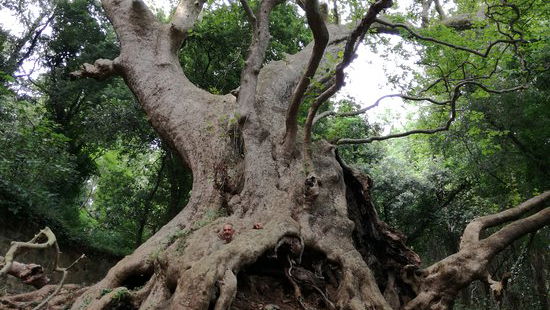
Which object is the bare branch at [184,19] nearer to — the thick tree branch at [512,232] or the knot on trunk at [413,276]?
the knot on trunk at [413,276]

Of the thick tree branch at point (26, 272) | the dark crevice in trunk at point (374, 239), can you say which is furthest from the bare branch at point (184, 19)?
the thick tree branch at point (26, 272)

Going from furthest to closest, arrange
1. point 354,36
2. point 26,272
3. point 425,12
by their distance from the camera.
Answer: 1. point 425,12
2. point 354,36
3. point 26,272

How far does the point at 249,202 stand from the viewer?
13.7 ft

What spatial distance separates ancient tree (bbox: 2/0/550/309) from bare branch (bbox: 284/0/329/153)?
0.01 metres

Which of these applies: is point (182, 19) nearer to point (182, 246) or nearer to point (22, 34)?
point (182, 246)

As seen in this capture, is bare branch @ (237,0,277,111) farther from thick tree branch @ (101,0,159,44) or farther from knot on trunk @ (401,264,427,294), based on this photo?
knot on trunk @ (401,264,427,294)

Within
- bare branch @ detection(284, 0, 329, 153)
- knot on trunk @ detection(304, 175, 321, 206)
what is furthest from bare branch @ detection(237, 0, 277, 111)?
knot on trunk @ detection(304, 175, 321, 206)

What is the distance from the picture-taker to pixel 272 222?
12.2 ft

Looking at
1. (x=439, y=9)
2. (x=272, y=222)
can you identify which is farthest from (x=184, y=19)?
(x=439, y=9)

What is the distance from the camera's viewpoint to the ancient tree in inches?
131

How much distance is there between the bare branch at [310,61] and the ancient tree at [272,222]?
0.04 ft

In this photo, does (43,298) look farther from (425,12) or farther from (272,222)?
(425,12)

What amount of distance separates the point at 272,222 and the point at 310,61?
58.3 inches

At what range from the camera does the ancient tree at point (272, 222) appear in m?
3.33
